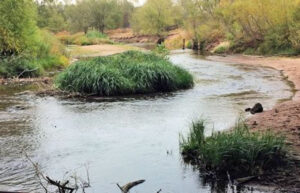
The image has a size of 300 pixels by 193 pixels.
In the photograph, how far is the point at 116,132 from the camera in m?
13.1

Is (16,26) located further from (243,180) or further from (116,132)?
(243,180)

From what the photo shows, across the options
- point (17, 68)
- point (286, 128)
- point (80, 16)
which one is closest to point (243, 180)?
point (286, 128)

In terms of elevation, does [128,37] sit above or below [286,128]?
above

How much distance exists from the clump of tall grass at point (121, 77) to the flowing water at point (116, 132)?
83cm

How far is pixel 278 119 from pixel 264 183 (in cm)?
498

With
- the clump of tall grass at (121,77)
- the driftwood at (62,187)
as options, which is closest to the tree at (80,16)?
the clump of tall grass at (121,77)

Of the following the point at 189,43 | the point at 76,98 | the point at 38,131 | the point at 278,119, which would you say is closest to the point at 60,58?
the point at 76,98

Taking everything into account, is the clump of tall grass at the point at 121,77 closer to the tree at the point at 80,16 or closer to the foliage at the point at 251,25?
the foliage at the point at 251,25

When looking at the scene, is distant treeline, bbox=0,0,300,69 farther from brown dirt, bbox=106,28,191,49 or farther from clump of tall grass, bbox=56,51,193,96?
clump of tall grass, bbox=56,51,193,96

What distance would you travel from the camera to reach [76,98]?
19.2 m

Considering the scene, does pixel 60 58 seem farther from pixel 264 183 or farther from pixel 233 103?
pixel 264 183

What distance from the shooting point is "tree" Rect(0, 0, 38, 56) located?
86.0 feet

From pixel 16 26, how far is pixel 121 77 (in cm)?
1018

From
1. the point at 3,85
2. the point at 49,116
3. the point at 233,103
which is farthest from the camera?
the point at 3,85
